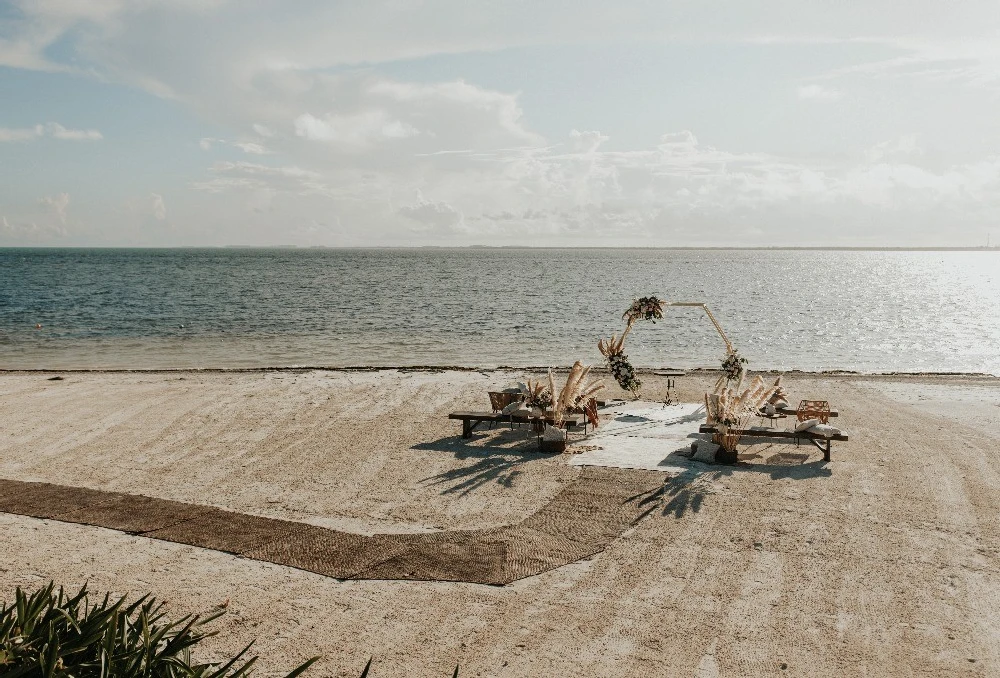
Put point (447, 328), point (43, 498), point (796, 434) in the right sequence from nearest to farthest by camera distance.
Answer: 1. point (43, 498)
2. point (796, 434)
3. point (447, 328)

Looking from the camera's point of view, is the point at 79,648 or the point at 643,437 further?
the point at 643,437

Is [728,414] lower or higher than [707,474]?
higher

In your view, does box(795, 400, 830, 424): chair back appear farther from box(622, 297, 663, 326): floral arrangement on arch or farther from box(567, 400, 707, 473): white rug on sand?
box(622, 297, 663, 326): floral arrangement on arch

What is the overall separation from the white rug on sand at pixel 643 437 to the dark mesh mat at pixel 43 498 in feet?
25.2

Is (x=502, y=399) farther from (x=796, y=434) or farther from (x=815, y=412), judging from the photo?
(x=815, y=412)

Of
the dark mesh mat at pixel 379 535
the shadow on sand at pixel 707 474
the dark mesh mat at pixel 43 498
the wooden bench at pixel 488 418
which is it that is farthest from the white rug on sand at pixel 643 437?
the dark mesh mat at pixel 43 498

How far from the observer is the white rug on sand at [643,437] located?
13.4 metres

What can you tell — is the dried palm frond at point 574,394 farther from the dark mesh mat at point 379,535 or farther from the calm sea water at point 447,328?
the calm sea water at point 447,328

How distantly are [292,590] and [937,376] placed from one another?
23.8m

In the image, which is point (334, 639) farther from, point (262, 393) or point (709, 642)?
point (262, 393)

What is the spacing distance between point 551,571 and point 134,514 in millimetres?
5968

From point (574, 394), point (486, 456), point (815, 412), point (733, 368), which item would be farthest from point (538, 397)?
point (815, 412)

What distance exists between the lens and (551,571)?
28.7ft

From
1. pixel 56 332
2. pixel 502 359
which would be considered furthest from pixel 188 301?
pixel 502 359
